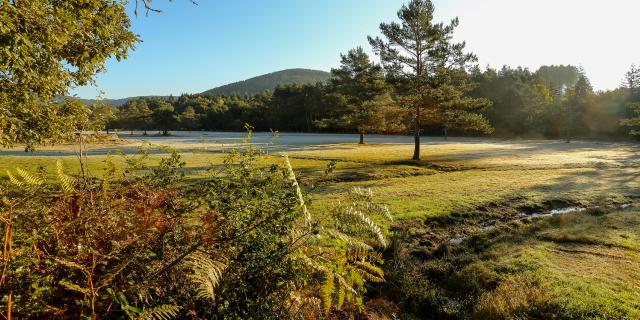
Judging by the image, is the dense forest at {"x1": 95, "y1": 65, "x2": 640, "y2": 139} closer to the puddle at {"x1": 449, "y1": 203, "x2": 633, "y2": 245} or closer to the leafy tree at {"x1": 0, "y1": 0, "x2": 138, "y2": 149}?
the puddle at {"x1": 449, "y1": 203, "x2": 633, "y2": 245}

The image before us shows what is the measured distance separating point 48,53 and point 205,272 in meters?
5.40

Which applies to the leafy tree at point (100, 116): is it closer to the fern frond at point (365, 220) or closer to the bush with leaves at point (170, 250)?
the bush with leaves at point (170, 250)

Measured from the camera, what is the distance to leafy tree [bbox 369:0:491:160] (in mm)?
26000

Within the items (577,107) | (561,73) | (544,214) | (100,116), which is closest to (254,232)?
(100,116)

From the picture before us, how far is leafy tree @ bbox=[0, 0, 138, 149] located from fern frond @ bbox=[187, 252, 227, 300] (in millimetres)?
3522

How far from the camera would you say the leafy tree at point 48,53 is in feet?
15.5

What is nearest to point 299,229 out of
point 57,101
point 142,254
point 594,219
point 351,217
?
point 351,217

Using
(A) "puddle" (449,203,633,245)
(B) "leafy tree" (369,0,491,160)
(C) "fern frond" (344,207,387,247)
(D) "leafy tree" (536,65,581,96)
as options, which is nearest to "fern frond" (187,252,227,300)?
(C) "fern frond" (344,207,387,247)

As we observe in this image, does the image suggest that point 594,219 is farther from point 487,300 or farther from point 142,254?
point 142,254

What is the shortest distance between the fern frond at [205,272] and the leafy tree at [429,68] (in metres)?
A: 24.5

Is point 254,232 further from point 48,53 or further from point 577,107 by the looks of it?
point 577,107

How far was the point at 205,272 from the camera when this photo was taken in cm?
247

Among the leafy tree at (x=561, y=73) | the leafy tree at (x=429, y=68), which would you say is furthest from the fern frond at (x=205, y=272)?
the leafy tree at (x=561, y=73)

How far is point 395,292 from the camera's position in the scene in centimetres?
655
